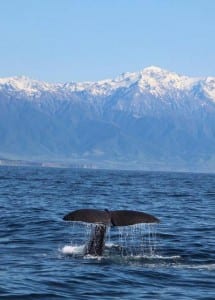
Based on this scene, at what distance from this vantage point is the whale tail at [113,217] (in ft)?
50.2

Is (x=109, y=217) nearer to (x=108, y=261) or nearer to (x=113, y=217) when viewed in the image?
(x=113, y=217)

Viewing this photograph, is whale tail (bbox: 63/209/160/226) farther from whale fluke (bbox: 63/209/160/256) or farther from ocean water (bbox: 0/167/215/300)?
ocean water (bbox: 0/167/215/300)

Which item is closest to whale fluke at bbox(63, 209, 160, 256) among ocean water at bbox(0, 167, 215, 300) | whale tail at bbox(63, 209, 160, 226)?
whale tail at bbox(63, 209, 160, 226)

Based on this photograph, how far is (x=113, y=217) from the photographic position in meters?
15.8

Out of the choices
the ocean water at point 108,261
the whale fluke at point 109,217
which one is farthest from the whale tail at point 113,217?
the ocean water at point 108,261

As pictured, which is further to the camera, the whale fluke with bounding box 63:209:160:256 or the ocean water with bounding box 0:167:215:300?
the whale fluke with bounding box 63:209:160:256

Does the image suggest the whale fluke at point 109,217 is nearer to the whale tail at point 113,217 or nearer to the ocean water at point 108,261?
the whale tail at point 113,217

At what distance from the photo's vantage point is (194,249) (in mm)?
20750

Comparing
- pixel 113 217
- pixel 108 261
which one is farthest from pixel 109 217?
pixel 108 261

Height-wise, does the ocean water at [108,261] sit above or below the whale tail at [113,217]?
below

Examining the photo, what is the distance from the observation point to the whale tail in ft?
50.2

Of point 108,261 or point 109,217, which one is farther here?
point 108,261

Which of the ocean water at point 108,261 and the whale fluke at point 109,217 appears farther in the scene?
the whale fluke at point 109,217

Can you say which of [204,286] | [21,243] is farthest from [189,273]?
[21,243]
